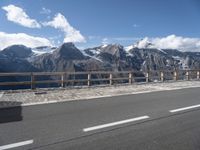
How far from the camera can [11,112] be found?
9039 millimetres

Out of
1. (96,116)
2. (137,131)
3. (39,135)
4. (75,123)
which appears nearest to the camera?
(39,135)

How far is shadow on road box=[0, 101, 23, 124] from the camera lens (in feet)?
25.9

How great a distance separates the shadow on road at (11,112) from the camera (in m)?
7.88

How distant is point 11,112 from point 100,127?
12.1ft

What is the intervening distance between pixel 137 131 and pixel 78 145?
182cm

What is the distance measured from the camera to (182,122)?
7750 millimetres

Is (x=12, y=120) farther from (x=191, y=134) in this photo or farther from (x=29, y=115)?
(x=191, y=134)

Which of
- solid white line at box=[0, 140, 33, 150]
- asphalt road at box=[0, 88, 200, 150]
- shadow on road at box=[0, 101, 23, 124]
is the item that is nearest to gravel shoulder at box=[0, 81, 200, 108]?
shadow on road at box=[0, 101, 23, 124]

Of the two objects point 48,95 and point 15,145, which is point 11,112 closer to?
point 15,145

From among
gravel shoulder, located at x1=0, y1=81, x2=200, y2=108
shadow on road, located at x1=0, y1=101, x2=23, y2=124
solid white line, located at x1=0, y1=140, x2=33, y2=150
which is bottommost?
solid white line, located at x1=0, y1=140, x2=33, y2=150

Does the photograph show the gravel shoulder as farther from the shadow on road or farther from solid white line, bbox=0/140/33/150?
solid white line, bbox=0/140/33/150

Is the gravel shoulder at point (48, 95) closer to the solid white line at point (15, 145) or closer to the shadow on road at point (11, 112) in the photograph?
the shadow on road at point (11, 112)

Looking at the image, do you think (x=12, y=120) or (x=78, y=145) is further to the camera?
(x=12, y=120)

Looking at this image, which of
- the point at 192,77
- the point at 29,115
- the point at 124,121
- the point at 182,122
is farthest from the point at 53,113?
the point at 192,77
